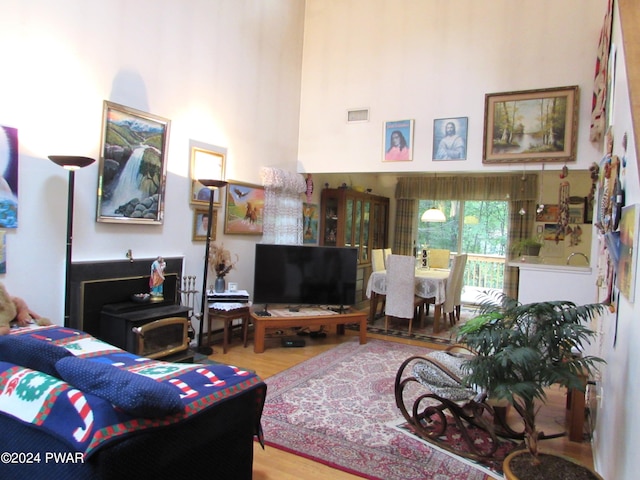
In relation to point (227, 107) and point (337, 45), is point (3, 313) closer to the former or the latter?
point (227, 107)

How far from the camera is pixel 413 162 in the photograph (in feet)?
17.1

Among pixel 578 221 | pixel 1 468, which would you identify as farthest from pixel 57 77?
pixel 578 221

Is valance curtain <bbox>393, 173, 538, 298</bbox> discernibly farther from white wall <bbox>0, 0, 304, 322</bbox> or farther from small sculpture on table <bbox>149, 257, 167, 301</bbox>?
small sculpture on table <bbox>149, 257, 167, 301</bbox>

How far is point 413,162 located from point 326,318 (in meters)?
2.12

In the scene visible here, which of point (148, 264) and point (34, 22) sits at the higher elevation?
point (34, 22)

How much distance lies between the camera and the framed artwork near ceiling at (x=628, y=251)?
1625 mm

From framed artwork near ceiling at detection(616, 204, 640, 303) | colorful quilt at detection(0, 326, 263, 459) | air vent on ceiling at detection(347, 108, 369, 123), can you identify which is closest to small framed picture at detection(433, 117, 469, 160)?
air vent on ceiling at detection(347, 108, 369, 123)

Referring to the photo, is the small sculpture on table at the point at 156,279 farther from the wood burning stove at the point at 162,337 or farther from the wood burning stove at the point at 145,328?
the wood burning stove at the point at 162,337

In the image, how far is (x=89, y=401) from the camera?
149 centimetres

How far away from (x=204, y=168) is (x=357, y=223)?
130 inches

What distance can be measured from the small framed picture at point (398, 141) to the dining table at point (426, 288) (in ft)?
5.15

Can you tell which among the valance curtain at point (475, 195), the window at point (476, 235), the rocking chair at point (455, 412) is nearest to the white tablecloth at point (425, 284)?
the valance curtain at point (475, 195)

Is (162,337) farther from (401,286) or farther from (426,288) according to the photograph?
(426,288)

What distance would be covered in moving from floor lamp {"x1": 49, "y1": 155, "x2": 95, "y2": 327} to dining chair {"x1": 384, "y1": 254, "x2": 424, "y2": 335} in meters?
3.54
